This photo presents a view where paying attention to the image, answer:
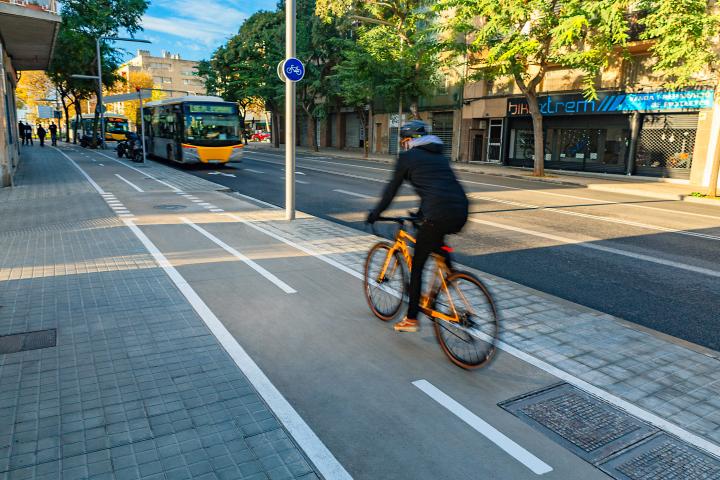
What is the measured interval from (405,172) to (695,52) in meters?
16.0

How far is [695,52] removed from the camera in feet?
52.3

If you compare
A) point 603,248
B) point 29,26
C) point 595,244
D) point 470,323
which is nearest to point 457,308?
point 470,323

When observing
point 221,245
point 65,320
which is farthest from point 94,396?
point 221,245

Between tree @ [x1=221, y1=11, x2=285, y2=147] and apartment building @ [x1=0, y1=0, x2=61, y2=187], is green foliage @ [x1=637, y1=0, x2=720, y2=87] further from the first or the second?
tree @ [x1=221, y1=11, x2=285, y2=147]

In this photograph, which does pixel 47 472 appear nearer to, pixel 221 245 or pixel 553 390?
pixel 553 390

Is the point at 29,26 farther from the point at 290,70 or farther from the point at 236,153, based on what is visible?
the point at 290,70

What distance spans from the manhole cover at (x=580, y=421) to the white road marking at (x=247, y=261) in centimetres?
332

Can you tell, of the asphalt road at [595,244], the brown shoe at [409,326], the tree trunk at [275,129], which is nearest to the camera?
the brown shoe at [409,326]

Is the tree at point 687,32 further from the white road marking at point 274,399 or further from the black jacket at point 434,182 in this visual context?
the white road marking at point 274,399

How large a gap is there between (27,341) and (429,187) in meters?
3.91

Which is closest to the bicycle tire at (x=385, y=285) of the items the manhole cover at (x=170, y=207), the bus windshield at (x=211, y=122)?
the manhole cover at (x=170, y=207)

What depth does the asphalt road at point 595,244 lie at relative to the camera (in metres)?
6.38

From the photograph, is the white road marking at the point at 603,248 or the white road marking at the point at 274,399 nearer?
the white road marking at the point at 274,399

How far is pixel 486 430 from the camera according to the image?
137 inches
